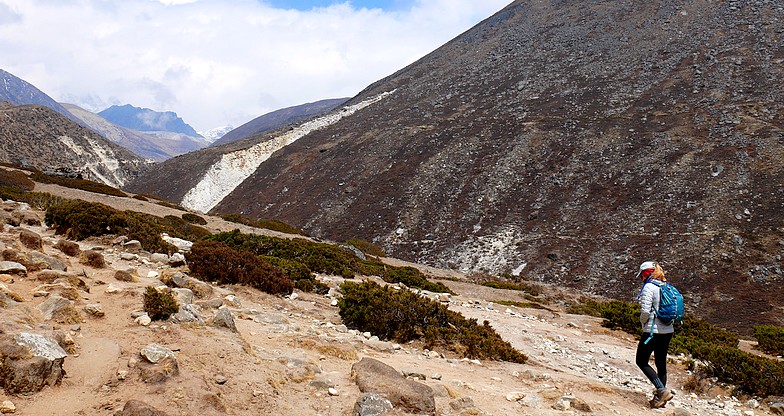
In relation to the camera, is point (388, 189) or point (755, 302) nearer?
point (755, 302)

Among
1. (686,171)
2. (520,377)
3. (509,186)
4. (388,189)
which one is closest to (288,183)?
(388,189)

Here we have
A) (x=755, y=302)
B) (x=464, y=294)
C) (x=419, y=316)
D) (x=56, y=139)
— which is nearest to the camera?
(x=419, y=316)

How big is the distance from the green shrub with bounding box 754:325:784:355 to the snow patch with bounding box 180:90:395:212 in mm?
57117

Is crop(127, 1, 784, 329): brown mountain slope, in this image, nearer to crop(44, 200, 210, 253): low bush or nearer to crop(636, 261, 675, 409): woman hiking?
crop(636, 261, 675, 409): woman hiking

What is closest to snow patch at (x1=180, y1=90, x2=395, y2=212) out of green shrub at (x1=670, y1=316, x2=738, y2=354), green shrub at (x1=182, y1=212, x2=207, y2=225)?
green shrub at (x1=182, y1=212, x2=207, y2=225)

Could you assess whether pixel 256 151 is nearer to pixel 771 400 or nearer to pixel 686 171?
pixel 686 171

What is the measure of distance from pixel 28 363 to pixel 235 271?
718cm

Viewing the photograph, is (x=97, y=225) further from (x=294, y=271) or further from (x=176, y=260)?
(x=294, y=271)

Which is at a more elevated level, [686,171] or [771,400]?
[686,171]

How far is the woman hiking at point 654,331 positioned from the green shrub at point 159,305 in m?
7.54

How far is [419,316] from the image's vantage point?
34.2 feet

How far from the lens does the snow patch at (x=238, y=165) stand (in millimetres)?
61537

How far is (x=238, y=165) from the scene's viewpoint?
68.5 metres

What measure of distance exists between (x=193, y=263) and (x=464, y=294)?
13.0 metres
